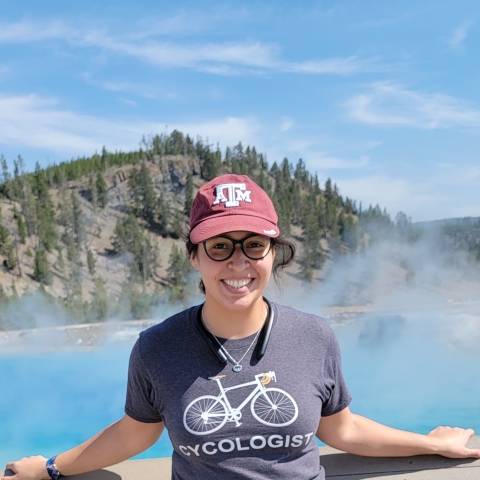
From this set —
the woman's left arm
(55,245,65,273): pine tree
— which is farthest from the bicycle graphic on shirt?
(55,245,65,273): pine tree

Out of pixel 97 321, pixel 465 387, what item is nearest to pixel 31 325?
pixel 97 321

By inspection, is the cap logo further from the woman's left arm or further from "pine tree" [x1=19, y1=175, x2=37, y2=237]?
"pine tree" [x1=19, y1=175, x2=37, y2=237]

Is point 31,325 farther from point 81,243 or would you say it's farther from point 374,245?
point 374,245

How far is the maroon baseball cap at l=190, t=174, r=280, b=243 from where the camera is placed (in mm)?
1092

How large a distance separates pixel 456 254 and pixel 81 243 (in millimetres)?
14793

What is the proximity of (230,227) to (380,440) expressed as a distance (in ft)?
2.15

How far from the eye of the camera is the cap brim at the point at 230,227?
1085 millimetres

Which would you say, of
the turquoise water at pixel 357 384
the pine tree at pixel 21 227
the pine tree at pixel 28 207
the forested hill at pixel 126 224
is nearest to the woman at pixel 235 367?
the turquoise water at pixel 357 384

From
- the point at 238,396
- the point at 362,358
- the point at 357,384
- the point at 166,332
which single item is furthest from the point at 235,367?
the point at 362,358

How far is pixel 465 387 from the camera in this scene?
7.11 m

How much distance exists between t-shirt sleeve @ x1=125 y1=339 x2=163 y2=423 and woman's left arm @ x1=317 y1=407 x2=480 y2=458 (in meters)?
0.39

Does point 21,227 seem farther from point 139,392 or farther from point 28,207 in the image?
point 139,392

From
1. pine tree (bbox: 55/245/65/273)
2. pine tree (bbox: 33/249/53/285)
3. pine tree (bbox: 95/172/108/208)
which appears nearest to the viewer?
pine tree (bbox: 33/249/53/285)

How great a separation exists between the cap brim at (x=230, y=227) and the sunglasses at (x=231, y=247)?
0.03 m
